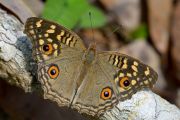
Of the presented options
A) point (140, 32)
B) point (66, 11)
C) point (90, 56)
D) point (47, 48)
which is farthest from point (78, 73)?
point (140, 32)

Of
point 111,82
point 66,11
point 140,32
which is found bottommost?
point 140,32

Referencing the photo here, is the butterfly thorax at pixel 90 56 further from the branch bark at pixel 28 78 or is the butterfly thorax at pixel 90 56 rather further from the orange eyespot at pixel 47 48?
the branch bark at pixel 28 78

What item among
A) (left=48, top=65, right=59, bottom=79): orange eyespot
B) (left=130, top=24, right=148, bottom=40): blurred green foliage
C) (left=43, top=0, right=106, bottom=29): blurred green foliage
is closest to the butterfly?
(left=48, top=65, right=59, bottom=79): orange eyespot

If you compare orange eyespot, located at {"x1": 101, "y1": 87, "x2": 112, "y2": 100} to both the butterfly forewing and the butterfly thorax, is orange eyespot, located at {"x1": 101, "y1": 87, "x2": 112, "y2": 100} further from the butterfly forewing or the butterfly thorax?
the butterfly forewing

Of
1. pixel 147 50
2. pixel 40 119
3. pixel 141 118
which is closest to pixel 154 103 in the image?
pixel 141 118

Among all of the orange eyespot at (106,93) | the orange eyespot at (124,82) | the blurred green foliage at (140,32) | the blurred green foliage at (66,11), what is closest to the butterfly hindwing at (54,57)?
the orange eyespot at (106,93)

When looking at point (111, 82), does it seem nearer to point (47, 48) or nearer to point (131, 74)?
point (131, 74)
